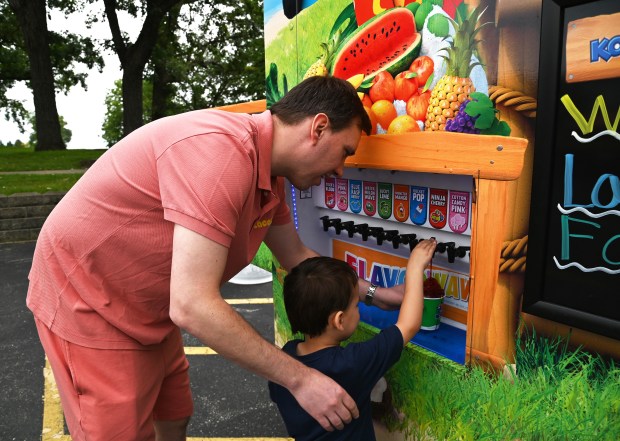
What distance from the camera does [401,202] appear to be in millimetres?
1887

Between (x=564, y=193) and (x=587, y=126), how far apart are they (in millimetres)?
161

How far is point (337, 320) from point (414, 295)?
26 cm

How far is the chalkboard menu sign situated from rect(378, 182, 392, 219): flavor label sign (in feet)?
2.31

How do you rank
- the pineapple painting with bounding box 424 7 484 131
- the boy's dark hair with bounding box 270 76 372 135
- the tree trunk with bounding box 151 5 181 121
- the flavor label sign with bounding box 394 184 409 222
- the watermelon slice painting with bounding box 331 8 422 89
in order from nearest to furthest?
the pineapple painting with bounding box 424 7 484 131 → the boy's dark hair with bounding box 270 76 372 135 → the watermelon slice painting with bounding box 331 8 422 89 → the flavor label sign with bounding box 394 184 409 222 → the tree trunk with bounding box 151 5 181 121

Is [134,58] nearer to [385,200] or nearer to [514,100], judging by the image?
[385,200]

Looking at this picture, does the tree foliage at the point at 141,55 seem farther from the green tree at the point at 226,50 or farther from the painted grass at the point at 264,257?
the painted grass at the point at 264,257

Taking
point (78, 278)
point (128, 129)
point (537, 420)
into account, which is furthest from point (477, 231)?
point (128, 129)

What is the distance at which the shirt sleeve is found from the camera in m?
1.27

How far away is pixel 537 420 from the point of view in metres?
1.38

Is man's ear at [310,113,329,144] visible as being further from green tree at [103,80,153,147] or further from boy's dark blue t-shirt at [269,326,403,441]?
green tree at [103,80,153,147]

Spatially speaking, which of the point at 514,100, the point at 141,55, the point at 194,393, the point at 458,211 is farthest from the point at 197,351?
the point at 141,55

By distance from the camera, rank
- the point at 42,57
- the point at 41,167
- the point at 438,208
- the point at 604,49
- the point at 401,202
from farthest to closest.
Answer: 1. the point at 42,57
2. the point at 41,167
3. the point at 401,202
4. the point at 438,208
5. the point at 604,49

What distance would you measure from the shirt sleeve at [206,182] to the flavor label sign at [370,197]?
29.2 inches

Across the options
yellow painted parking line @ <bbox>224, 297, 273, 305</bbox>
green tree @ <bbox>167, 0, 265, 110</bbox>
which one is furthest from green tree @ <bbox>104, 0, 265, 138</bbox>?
yellow painted parking line @ <bbox>224, 297, 273, 305</bbox>
